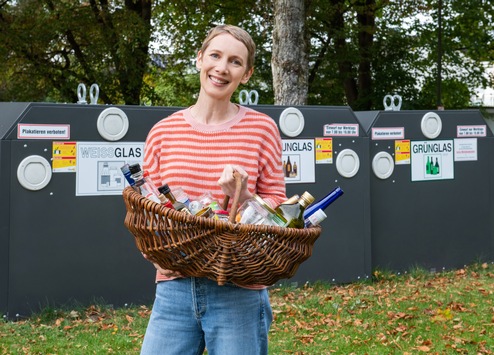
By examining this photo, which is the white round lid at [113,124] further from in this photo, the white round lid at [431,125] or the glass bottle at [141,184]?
the glass bottle at [141,184]

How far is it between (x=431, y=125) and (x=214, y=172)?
607 centimetres

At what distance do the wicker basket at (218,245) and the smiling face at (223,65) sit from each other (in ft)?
1.42

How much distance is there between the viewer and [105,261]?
6.37m

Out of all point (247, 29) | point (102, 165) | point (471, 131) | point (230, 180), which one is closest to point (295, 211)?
point (230, 180)

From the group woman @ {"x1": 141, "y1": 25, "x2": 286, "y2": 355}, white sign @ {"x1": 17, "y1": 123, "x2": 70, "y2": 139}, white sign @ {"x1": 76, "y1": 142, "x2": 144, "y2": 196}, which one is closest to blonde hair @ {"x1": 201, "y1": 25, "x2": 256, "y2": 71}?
woman @ {"x1": 141, "y1": 25, "x2": 286, "y2": 355}

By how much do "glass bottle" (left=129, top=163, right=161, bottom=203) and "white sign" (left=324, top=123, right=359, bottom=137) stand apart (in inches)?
196

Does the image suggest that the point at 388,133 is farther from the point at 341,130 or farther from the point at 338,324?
the point at 338,324

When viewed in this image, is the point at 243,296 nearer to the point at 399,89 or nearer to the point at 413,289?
the point at 413,289

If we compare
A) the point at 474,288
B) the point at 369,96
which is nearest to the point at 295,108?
the point at 474,288

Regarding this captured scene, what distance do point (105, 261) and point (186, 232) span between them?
4210mm

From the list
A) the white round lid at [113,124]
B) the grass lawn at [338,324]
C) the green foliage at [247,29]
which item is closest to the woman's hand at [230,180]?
the grass lawn at [338,324]

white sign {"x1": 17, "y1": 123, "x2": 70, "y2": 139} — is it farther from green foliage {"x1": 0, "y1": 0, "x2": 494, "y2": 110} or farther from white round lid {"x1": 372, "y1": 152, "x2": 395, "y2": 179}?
green foliage {"x1": 0, "y1": 0, "x2": 494, "y2": 110}

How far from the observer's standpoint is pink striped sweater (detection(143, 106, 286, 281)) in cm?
254

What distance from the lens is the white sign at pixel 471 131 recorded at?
8508 millimetres
